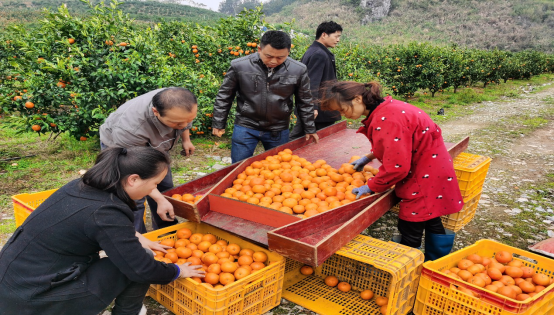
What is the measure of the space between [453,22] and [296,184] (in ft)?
228

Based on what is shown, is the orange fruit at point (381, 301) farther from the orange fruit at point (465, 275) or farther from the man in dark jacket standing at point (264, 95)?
the man in dark jacket standing at point (264, 95)

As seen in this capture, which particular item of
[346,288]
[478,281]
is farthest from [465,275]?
[346,288]

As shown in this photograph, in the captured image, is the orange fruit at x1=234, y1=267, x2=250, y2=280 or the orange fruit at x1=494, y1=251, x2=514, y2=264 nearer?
the orange fruit at x1=234, y1=267, x2=250, y2=280

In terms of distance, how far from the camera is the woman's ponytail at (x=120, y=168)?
203 cm

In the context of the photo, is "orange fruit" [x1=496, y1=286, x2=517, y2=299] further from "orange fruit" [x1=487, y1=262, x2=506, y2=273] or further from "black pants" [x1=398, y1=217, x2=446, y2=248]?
"black pants" [x1=398, y1=217, x2=446, y2=248]

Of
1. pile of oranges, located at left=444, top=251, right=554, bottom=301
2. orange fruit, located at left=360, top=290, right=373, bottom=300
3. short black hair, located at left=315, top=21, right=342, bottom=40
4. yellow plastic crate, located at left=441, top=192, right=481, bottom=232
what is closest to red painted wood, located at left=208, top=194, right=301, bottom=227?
orange fruit, located at left=360, top=290, right=373, bottom=300

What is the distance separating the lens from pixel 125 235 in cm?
208

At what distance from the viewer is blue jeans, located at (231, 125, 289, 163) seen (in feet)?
14.3

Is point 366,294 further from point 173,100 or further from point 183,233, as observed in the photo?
point 173,100

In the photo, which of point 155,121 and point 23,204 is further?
point 23,204

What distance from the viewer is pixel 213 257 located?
296 centimetres

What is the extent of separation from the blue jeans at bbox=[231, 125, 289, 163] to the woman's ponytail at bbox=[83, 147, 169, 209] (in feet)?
7.43

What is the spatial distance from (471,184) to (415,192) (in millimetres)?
1229

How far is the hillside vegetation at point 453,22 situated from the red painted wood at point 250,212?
171 feet
